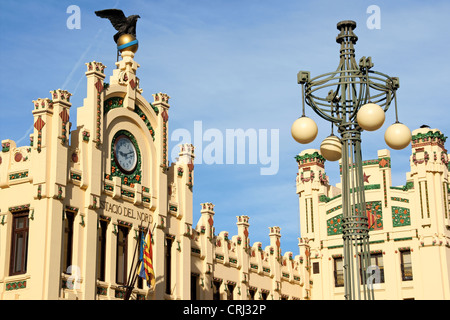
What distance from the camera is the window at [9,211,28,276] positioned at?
29.2 meters

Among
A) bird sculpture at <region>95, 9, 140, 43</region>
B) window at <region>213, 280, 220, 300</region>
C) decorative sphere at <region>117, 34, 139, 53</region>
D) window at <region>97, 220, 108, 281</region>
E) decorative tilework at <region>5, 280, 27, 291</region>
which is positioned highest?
bird sculpture at <region>95, 9, 140, 43</region>

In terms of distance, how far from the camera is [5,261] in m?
29.3

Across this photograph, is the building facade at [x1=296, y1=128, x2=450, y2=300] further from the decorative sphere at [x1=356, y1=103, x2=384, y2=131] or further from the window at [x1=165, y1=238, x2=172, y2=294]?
the decorative sphere at [x1=356, y1=103, x2=384, y2=131]

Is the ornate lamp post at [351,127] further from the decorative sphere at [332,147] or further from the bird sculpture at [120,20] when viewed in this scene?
the bird sculpture at [120,20]

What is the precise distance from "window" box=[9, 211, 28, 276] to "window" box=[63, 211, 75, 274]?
4.61ft

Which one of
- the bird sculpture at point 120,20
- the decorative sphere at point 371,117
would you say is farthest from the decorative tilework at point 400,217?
the decorative sphere at point 371,117

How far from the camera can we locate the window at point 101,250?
30.7m

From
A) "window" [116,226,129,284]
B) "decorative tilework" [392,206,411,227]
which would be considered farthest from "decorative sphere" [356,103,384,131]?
"decorative tilework" [392,206,411,227]

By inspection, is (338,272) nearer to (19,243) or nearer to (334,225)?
(334,225)

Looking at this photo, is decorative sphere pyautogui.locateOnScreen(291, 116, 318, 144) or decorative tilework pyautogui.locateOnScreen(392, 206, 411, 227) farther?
decorative tilework pyautogui.locateOnScreen(392, 206, 411, 227)

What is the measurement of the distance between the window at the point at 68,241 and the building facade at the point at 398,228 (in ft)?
66.8

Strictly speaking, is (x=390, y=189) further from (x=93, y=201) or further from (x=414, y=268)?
(x=93, y=201)
